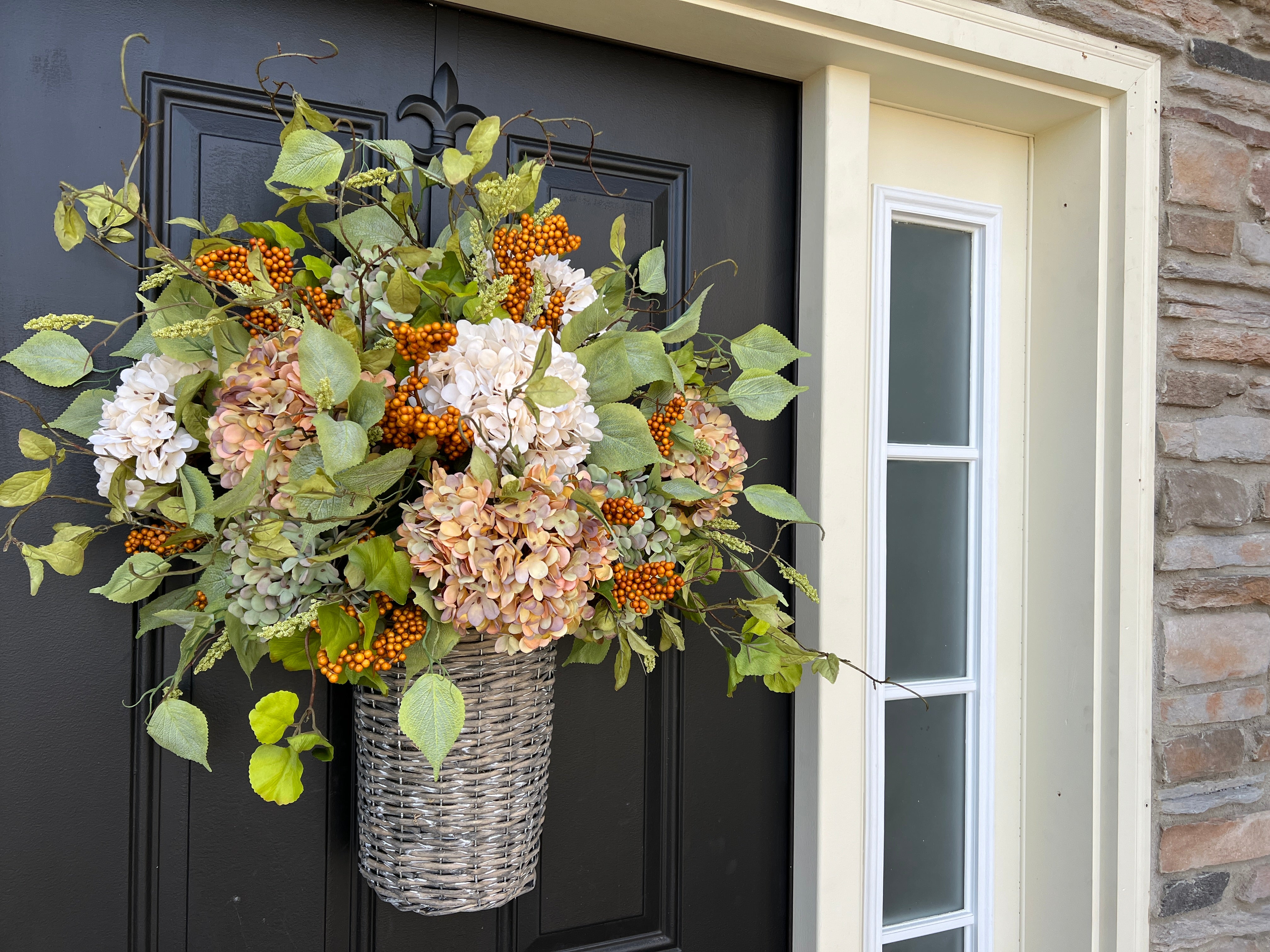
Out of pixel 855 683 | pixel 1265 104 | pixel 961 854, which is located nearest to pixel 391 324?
pixel 855 683

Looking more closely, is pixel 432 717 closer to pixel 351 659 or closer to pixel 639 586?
pixel 351 659

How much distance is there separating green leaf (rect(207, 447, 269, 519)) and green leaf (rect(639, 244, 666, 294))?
48cm

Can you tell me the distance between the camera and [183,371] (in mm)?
757

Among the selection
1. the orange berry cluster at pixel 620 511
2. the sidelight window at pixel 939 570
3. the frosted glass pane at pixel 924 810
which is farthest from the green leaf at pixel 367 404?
the frosted glass pane at pixel 924 810

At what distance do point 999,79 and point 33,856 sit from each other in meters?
1.55

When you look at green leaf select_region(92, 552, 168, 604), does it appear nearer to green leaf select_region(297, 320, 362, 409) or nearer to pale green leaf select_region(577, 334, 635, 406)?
green leaf select_region(297, 320, 362, 409)

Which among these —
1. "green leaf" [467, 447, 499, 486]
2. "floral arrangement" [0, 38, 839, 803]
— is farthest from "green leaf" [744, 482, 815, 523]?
"green leaf" [467, 447, 499, 486]

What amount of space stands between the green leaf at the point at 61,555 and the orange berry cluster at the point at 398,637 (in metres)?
0.32

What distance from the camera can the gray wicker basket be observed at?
2.45 ft

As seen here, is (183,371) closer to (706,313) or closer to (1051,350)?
(706,313)

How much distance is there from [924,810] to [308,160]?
1.26 metres

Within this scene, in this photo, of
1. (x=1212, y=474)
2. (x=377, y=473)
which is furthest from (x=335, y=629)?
(x=1212, y=474)

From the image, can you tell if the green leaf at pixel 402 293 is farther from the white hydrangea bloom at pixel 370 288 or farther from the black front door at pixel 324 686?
the black front door at pixel 324 686

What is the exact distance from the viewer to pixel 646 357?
0.76 metres
